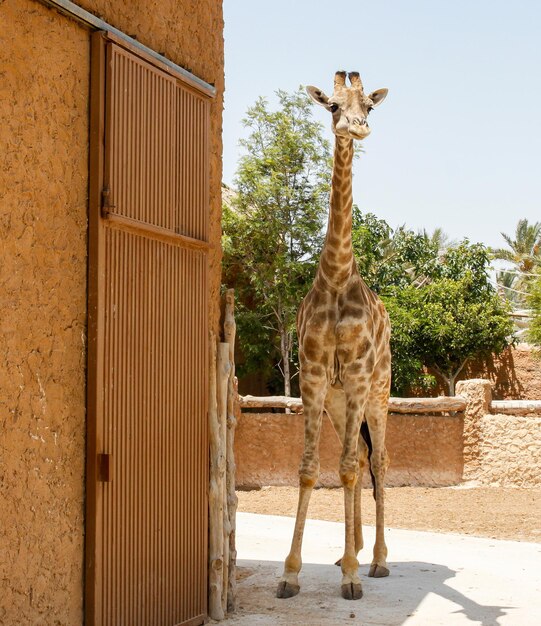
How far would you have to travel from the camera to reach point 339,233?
282 inches

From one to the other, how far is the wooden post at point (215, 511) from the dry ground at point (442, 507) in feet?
17.5

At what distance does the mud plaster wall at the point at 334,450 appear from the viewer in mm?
13945

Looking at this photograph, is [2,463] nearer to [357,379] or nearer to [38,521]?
[38,521]

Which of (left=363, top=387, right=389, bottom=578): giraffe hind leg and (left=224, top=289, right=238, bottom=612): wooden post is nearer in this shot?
(left=224, top=289, right=238, bottom=612): wooden post

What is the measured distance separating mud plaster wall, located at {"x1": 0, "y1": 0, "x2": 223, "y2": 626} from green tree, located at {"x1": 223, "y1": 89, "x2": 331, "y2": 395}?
1622 centimetres

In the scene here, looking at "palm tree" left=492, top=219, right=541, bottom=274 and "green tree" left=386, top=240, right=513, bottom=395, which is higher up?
"palm tree" left=492, top=219, right=541, bottom=274

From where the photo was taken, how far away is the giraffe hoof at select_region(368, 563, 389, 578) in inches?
296

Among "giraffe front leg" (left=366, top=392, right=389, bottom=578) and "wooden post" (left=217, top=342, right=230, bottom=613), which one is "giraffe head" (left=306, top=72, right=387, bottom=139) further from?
"giraffe front leg" (left=366, top=392, right=389, bottom=578)

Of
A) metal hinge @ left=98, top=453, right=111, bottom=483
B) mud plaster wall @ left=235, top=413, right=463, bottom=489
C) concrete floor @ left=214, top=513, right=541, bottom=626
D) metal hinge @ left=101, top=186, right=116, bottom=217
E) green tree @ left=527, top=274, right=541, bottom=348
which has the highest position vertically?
green tree @ left=527, top=274, right=541, bottom=348

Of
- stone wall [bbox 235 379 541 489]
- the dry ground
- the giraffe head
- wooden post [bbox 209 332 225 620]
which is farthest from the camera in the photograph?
stone wall [bbox 235 379 541 489]

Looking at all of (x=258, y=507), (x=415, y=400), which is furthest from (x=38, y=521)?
(x=415, y=400)

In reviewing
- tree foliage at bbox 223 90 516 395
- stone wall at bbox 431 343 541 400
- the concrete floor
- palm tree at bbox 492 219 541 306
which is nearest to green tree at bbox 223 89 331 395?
tree foliage at bbox 223 90 516 395

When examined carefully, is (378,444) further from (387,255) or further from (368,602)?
(387,255)

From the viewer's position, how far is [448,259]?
25781 mm
